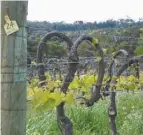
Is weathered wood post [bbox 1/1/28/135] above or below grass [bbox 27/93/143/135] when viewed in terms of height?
above

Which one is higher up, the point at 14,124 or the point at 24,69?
the point at 24,69

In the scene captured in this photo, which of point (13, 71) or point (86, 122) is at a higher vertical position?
point (13, 71)

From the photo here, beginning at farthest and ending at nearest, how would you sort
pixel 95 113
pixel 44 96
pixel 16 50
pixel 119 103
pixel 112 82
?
pixel 119 103
pixel 95 113
pixel 112 82
pixel 44 96
pixel 16 50

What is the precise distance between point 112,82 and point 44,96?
320cm

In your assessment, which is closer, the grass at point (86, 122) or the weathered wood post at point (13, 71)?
the weathered wood post at point (13, 71)

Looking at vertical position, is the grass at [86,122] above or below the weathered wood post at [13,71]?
below

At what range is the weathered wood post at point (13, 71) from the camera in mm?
2078

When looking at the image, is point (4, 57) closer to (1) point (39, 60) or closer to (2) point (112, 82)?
(1) point (39, 60)

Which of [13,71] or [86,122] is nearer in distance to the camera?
[13,71]

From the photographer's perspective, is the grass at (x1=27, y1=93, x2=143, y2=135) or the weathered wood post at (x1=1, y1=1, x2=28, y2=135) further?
the grass at (x1=27, y1=93, x2=143, y2=135)

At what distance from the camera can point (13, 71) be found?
2.11 meters

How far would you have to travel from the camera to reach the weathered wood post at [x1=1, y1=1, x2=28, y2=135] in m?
2.08

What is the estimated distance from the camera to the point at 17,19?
2.08m

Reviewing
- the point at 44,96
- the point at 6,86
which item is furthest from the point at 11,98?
the point at 44,96
